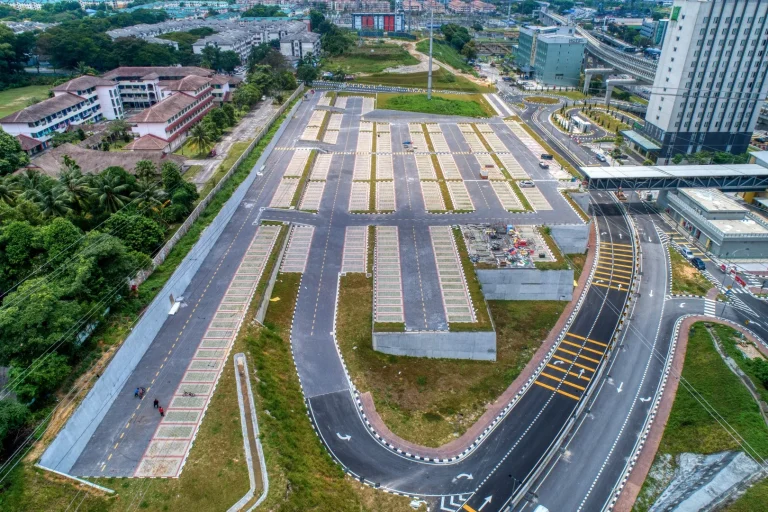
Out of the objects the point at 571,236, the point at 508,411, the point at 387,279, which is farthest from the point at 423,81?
the point at 508,411

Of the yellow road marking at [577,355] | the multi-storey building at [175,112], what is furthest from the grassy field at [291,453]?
the multi-storey building at [175,112]

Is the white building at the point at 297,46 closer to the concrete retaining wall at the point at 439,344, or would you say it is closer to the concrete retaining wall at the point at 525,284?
the concrete retaining wall at the point at 525,284

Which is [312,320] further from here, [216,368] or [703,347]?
[703,347]

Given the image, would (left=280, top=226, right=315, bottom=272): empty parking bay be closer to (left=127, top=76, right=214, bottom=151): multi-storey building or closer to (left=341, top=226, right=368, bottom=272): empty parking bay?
(left=341, top=226, right=368, bottom=272): empty parking bay

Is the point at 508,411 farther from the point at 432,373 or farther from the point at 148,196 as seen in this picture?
the point at 148,196

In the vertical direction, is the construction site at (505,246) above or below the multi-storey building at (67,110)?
below
